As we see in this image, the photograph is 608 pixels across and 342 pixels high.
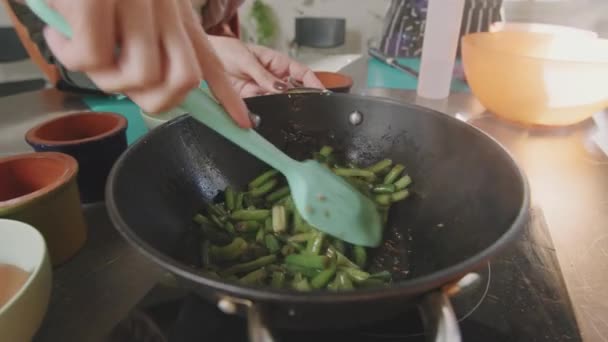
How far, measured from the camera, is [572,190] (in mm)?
814

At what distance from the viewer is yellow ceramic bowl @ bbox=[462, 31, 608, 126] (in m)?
0.90

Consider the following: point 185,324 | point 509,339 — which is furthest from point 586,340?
point 185,324

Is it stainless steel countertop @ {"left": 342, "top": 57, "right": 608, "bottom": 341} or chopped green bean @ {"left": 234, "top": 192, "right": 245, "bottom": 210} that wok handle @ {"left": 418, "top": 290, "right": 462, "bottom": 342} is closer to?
stainless steel countertop @ {"left": 342, "top": 57, "right": 608, "bottom": 341}

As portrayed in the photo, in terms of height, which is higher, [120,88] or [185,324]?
[120,88]

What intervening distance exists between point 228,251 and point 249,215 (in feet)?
0.29

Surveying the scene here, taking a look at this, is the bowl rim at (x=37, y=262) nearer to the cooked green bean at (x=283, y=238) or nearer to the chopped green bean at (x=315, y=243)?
the cooked green bean at (x=283, y=238)

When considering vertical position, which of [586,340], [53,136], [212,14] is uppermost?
[212,14]

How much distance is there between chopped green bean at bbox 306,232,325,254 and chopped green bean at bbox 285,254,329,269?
2cm

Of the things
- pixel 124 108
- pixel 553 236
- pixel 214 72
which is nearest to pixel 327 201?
pixel 214 72

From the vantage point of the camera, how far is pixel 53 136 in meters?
0.74

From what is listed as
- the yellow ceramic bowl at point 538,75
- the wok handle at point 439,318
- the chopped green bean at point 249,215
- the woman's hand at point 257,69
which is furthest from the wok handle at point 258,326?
the yellow ceramic bowl at point 538,75

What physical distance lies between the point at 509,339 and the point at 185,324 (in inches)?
14.9

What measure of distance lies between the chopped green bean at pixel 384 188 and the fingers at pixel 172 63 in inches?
16.9

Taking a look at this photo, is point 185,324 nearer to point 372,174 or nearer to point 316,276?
point 316,276
